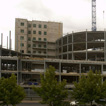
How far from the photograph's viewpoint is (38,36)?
66375 millimetres

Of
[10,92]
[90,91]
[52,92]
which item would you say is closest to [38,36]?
[10,92]

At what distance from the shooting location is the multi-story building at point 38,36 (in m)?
64.2

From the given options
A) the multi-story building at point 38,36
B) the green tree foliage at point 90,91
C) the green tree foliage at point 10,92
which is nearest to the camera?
the green tree foliage at point 10,92

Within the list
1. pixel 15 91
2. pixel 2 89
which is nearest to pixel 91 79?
pixel 15 91

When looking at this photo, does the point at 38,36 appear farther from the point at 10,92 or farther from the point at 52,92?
the point at 52,92

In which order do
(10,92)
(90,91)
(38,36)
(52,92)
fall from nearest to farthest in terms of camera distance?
(52,92)
(10,92)
(90,91)
(38,36)

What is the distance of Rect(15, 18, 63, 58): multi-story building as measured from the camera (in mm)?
64250

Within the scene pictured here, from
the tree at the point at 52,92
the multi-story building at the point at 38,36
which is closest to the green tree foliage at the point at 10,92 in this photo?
the tree at the point at 52,92

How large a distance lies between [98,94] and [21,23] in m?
54.6

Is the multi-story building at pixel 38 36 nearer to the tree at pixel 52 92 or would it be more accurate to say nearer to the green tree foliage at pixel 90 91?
the tree at pixel 52 92

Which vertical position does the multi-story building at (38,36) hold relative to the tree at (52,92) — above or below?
above

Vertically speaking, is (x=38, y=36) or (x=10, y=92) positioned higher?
(x=38, y=36)

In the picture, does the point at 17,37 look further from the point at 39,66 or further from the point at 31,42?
the point at 39,66

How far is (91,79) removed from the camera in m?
19.5
